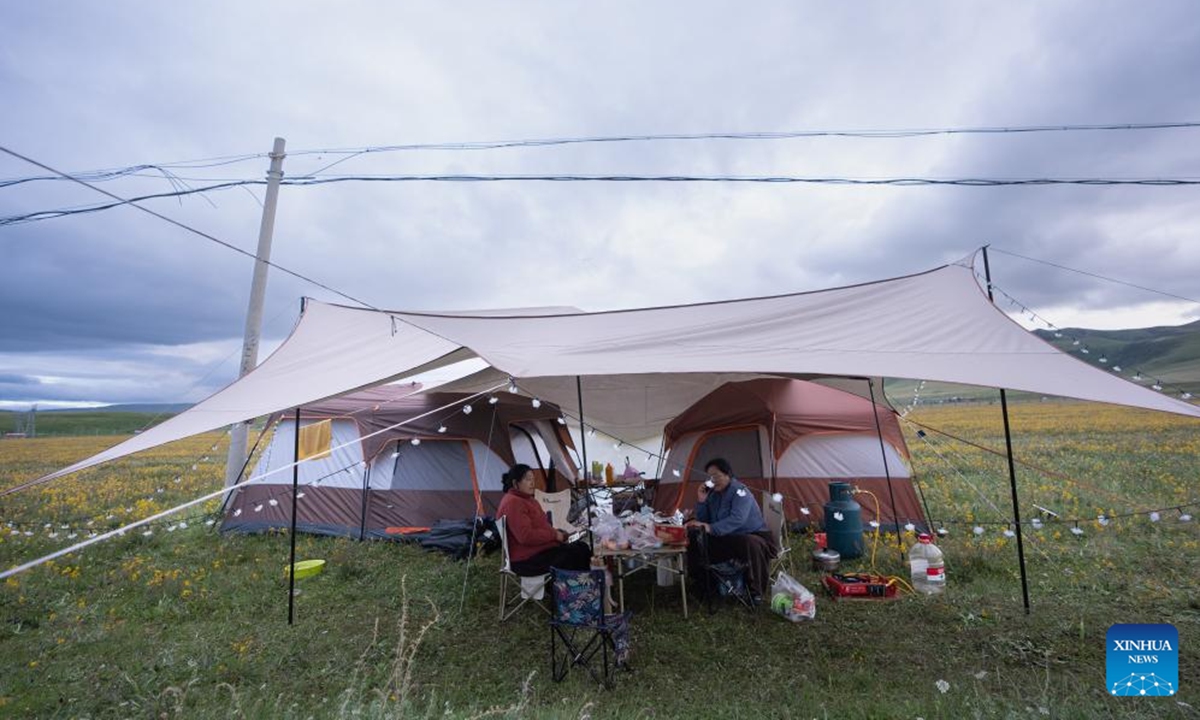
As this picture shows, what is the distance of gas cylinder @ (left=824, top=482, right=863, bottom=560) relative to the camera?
5.50m

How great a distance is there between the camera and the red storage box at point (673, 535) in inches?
169

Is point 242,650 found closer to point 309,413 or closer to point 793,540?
point 309,413

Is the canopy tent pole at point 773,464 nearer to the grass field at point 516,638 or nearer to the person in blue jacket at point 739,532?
the grass field at point 516,638

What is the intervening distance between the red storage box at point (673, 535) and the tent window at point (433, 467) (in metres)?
3.09

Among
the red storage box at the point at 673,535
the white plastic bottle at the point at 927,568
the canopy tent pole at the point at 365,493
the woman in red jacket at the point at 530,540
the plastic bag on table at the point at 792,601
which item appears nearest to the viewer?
the plastic bag on table at the point at 792,601

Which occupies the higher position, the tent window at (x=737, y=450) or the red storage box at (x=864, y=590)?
the tent window at (x=737, y=450)

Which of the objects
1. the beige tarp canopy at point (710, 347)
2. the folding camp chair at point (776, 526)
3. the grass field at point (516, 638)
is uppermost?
the beige tarp canopy at point (710, 347)

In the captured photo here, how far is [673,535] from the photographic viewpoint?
170 inches

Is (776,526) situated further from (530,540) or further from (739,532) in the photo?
(530,540)

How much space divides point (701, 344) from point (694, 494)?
3.14 meters

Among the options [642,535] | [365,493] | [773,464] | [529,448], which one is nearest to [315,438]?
[365,493]

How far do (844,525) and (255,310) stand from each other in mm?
6673

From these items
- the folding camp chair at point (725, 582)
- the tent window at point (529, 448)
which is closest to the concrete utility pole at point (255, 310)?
the tent window at point (529, 448)

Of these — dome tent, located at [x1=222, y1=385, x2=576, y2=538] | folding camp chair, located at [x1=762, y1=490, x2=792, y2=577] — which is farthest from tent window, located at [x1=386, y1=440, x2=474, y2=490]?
folding camp chair, located at [x1=762, y1=490, x2=792, y2=577]
